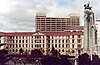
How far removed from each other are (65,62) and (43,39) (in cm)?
7643

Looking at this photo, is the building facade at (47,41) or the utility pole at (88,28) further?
the building facade at (47,41)

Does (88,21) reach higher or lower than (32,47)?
higher

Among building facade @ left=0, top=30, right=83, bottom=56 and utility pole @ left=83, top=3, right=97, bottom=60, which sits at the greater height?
utility pole @ left=83, top=3, right=97, bottom=60

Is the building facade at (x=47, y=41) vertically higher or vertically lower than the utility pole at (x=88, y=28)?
lower

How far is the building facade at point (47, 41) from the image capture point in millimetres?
158500

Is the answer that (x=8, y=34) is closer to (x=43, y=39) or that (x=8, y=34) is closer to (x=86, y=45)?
(x=43, y=39)

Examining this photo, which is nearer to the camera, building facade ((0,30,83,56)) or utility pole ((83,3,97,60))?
utility pole ((83,3,97,60))

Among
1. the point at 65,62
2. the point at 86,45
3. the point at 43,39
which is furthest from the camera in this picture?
the point at 43,39

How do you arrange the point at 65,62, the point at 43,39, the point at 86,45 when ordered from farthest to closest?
the point at 43,39
the point at 86,45
the point at 65,62

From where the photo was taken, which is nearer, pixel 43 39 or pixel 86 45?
pixel 86 45

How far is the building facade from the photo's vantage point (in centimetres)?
15850

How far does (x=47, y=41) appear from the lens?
164 meters

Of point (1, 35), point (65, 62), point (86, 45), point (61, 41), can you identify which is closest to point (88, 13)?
point (86, 45)

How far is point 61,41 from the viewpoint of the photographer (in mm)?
162750
